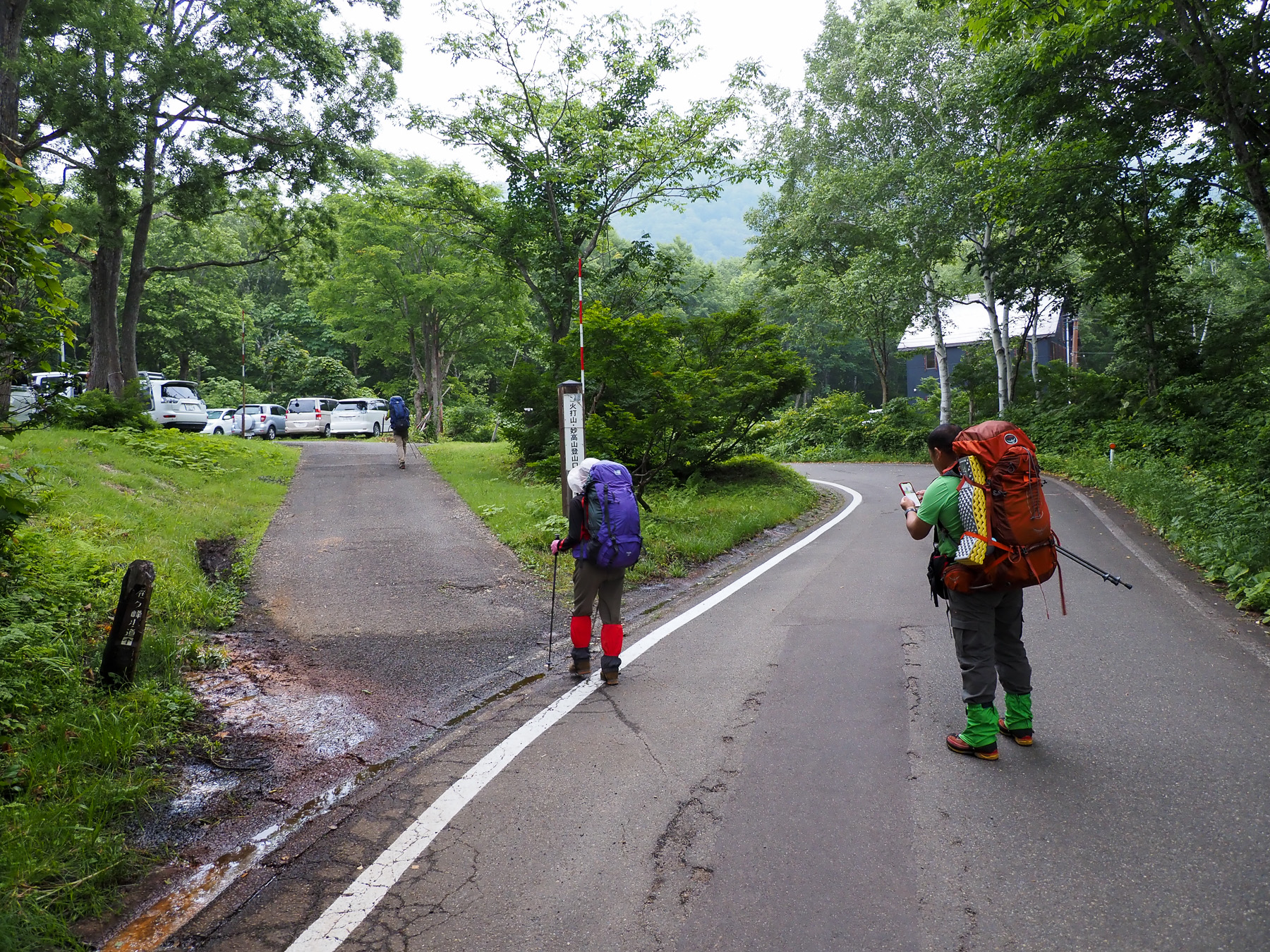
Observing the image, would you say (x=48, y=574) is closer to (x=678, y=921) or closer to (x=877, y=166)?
(x=678, y=921)

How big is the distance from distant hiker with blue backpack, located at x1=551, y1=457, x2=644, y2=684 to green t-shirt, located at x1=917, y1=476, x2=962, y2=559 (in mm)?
2042

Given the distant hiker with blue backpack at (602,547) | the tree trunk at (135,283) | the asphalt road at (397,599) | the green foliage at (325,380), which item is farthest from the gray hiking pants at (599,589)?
the green foliage at (325,380)

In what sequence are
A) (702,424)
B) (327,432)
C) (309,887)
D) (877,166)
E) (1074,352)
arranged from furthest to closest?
1. (1074,352)
2. (327,432)
3. (877,166)
4. (702,424)
5. (309,887)

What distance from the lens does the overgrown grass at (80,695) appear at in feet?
10.4

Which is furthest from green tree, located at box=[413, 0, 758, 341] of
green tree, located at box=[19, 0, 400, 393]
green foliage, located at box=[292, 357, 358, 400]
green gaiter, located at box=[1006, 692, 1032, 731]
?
green foliage, located at box=[292, 357, 358, 400]

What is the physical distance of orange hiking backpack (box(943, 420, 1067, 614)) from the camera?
4129mm

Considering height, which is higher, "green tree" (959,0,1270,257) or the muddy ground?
"green tree" (959,0,1270,257)

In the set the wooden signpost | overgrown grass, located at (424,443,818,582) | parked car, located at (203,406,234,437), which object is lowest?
overgrown grass, located at (424,443,818,582)

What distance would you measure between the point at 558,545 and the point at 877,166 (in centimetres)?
2455

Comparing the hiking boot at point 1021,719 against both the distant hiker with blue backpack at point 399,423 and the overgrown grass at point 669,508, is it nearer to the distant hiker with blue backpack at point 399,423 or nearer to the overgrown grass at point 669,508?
the overgrown grass at point 669,508

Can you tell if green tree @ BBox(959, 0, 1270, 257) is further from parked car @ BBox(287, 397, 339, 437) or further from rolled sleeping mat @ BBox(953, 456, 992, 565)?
parked car @ BBox(287, 397, 339, 437)

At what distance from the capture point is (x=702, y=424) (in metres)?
13.6

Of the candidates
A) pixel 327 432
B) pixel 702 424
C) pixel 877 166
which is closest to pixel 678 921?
pixel 702 424

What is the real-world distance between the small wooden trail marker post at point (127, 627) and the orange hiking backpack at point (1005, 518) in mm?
4712
